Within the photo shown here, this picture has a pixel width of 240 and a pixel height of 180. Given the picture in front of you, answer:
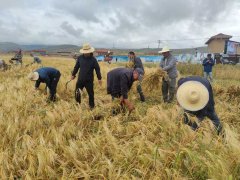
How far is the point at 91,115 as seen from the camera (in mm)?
5801

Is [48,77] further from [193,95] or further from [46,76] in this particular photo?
[193,95]

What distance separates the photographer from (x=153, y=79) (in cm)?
888

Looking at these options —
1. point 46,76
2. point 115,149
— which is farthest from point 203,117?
point 46,76

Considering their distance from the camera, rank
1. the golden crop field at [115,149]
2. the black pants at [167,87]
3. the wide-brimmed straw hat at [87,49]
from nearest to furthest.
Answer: the golden crop field at [115,149] < the wide-brimmed straw hat at [87,49] < the black pants at [167,87]

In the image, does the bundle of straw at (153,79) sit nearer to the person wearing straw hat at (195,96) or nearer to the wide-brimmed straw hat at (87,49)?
the wide-brimmed straw hat at (87,49)

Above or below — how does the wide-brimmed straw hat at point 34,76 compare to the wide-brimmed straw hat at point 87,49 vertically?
below

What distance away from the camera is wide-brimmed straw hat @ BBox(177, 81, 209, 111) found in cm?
430

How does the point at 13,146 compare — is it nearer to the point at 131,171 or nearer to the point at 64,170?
the point at 64,170

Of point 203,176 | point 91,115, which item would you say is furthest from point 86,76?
point 203,176

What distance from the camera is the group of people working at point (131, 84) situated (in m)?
4.35

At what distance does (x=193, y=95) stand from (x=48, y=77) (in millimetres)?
4603

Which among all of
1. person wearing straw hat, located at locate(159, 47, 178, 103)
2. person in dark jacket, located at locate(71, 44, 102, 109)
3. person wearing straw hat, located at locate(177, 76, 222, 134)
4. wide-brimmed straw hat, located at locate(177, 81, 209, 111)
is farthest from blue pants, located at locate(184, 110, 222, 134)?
person wearing straw hat, located at locate(159, 47, 178, 103)

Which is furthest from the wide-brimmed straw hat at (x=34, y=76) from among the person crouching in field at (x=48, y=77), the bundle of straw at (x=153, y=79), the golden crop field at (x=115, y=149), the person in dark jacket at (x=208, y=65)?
the person in dark jacket at (x=208, y=65)

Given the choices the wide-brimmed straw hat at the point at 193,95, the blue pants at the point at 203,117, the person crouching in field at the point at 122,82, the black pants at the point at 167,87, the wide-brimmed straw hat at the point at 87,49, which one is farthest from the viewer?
the black pants at the point at 167,87
